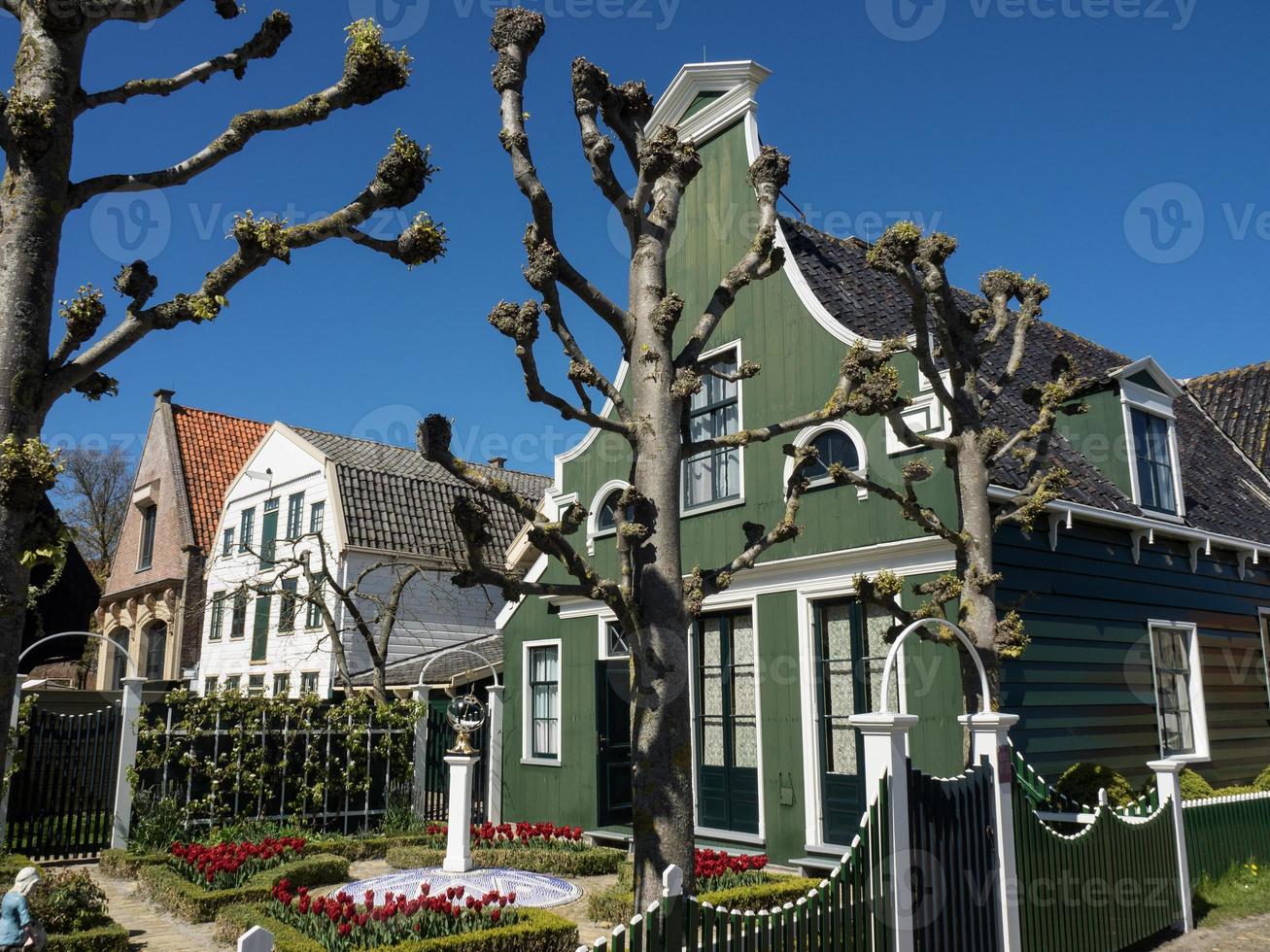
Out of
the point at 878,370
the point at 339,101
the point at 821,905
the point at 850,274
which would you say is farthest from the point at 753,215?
the point at 821,905

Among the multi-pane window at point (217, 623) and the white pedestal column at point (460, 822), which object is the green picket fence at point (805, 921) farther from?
the multi-pane window at point (217, 623)

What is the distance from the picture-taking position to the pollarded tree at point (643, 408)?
6418 mm

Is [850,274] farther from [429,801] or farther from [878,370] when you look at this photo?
[429,801]

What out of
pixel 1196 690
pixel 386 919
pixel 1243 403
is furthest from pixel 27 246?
pixel 1243 403

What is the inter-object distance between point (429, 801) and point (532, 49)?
12.8m

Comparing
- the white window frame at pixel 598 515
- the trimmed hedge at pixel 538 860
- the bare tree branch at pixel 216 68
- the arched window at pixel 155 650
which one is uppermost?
the bare tree branch at pixel 216 68

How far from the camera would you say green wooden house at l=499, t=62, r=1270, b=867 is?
444 inches

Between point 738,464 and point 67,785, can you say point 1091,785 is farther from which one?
point 67,785

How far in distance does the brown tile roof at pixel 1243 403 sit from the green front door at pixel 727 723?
10.6 meters

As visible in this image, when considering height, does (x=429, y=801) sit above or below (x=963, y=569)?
below

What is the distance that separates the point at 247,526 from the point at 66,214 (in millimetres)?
22830

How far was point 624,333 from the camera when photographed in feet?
24.9

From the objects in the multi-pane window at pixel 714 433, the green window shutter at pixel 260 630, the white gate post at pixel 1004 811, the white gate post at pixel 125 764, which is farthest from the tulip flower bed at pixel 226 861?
the green window shutter at pixel 260 630

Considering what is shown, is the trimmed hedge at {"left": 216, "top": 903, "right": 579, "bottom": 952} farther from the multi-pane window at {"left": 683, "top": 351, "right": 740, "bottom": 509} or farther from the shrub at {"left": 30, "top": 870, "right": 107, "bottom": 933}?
the multi-pane window at {"left": 683, "top": 351, "right": 740, "bottom": 509}
